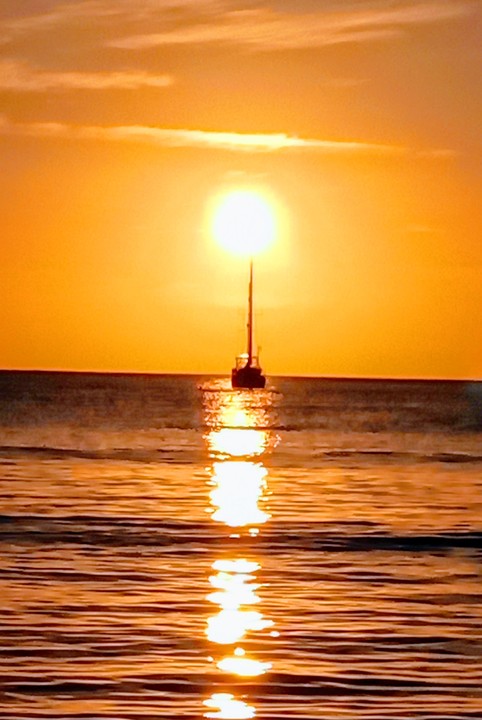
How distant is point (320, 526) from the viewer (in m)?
41.4

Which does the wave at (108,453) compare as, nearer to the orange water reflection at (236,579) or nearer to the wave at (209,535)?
the orange water reflection at (236,579)

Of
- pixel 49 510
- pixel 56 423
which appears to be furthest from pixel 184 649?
pixel 56 423

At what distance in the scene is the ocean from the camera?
2014cm

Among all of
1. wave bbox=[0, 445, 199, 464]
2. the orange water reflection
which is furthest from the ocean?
wave bbox=[0, 445, 199, 464]

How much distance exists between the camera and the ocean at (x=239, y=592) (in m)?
20.1

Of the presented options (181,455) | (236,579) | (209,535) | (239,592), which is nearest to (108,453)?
(181,455)

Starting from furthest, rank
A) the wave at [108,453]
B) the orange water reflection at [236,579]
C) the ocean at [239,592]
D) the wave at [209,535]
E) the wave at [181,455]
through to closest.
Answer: the wave at [181,455] < the wave at [108,453] < the wave at [209,535] < the orange water reflection at [236,579] < the ocean at [239,592]

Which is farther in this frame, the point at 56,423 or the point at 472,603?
the point at 56,423

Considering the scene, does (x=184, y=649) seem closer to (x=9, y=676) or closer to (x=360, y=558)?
(x=9, y=676)

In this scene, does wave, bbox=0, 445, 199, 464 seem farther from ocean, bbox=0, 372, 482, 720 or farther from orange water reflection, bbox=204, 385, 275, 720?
ocean, bbox=0, 372, 482, 720

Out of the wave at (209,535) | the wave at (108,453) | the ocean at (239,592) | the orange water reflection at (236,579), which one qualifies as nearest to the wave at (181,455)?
the wave at (108,453)

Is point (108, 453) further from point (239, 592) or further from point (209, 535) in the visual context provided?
point (239, 592)

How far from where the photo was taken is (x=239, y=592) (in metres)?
28.3

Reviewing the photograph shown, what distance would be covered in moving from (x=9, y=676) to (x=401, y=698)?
189 inches
